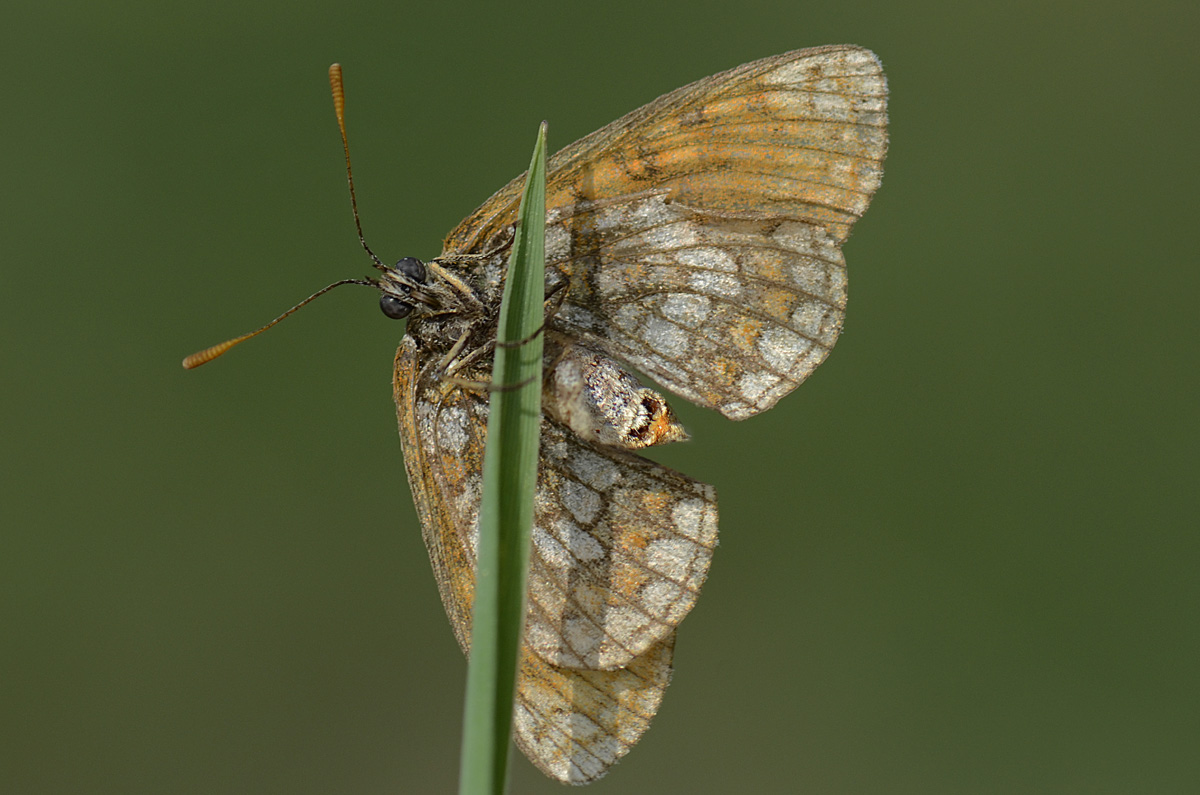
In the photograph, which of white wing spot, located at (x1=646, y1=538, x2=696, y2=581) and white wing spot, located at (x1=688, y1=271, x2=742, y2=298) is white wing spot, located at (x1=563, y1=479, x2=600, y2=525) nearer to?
white wing spot, located at (x1=646, y1=538, x2=696, y2=581)

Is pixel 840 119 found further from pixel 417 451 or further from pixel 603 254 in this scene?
pixel 417 451

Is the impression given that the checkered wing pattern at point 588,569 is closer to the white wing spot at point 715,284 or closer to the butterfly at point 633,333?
the butterfly at point 633,333

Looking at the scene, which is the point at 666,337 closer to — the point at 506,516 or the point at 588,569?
the point at 588,569

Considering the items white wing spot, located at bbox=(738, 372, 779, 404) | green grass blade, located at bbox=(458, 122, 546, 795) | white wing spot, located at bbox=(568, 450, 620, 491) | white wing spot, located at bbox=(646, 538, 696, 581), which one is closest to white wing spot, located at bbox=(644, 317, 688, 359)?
white wing spot, located at bbox=(738, 372, 779, 404)

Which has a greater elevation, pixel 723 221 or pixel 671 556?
pixel 723 221

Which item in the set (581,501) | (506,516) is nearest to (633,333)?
(581,501)

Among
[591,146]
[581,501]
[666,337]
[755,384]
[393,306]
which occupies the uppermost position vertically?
[591,146]

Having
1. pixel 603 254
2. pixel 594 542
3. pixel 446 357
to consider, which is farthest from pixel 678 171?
pixel 594 542
